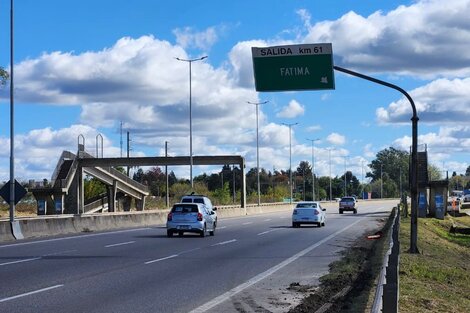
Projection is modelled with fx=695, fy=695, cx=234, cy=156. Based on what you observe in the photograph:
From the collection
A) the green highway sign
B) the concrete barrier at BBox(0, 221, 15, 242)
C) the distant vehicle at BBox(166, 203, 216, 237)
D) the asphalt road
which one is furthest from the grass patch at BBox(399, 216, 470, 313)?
the concrete barrier at BBox(0, 221, 15, 242)

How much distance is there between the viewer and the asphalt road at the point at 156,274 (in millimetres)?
11727

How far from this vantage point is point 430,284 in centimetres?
1355

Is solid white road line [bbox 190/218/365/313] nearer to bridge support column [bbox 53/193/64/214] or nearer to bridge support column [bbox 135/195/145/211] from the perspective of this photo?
bridge support column [bbox 53/193/64/214]

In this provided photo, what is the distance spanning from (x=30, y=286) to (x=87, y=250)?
9.10 metres

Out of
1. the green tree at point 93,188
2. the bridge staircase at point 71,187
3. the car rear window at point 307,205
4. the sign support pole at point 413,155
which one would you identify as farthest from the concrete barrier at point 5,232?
the green tree at point 93,188

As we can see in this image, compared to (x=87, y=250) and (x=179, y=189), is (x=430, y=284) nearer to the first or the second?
(x=87, y=250)

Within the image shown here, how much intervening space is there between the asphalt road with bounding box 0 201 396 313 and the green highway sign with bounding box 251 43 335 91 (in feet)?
17.8

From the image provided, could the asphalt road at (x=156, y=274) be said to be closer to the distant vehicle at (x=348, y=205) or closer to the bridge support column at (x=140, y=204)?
the distant vehicle at (x=348, y=205)

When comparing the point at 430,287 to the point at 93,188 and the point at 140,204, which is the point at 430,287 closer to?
the point at 140,204

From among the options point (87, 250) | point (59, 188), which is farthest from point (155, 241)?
point (59, 188)

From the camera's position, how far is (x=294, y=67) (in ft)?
73.0

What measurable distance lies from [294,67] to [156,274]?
9132mm

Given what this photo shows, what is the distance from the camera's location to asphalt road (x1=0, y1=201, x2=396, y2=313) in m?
11.7

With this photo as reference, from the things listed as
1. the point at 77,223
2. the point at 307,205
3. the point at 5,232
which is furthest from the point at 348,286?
the point at 307,205
